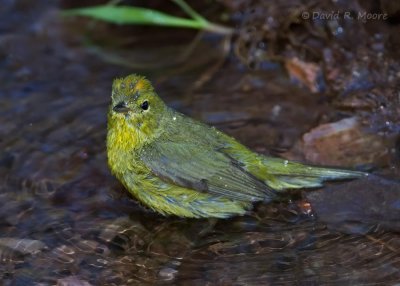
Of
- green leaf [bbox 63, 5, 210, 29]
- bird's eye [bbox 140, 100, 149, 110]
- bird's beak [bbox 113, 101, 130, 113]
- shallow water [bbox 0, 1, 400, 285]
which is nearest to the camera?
shallow water [bbox 0, 1, 400, 285]

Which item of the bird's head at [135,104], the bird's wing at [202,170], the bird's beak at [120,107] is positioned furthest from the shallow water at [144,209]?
the bird's beak at [120,107]

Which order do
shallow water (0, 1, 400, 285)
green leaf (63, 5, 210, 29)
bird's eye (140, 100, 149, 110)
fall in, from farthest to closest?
green leaf (63, 5, 210, 29) → bird's eye (140, 100, 149, 110) → shallow water (0, 1, 400, 285)

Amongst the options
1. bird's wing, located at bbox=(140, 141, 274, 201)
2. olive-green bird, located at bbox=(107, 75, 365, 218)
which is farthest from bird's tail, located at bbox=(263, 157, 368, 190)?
bird's wing, located at bbox=(140, 141, 274, 201)

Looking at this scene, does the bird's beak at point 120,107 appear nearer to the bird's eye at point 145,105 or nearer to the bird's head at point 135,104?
the bird's head at point 135,104

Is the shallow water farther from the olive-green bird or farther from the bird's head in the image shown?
the bird's head

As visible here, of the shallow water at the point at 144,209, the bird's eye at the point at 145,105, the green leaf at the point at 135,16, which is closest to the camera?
the shallow water at the point at 144,209

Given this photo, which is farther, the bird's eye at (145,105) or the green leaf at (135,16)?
the green leaf at (135,16)

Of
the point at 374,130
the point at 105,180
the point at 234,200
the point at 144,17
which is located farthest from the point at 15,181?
the point at 374,130

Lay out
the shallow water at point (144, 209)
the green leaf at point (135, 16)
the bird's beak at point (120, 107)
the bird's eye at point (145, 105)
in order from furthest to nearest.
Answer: the green leaf at point (135, 16), the bird's eye at point (145, 105), the bird's beak at point (120, 107), the shallow water at point (144, 209)
